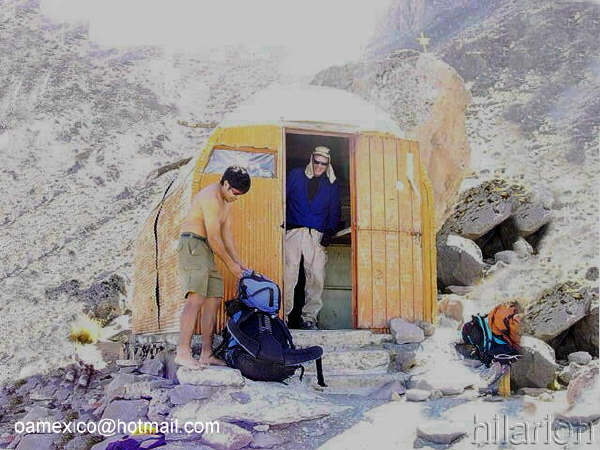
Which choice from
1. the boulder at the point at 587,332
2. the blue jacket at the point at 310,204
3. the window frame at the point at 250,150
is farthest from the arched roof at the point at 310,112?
the boulder at the point at 587,332

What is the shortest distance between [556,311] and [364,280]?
9.18 metres

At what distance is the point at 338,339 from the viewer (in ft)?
21.9

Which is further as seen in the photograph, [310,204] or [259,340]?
[310,204]

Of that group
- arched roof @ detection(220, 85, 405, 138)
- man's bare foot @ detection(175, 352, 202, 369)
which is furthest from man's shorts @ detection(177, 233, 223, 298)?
arched roof @ detection(220, 85, 405, 138)

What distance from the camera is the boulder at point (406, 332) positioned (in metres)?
6.86

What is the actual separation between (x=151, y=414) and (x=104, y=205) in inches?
763

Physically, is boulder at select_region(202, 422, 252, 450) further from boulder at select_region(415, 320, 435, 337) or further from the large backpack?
boulder at select_region(415, 320, 435, 337)

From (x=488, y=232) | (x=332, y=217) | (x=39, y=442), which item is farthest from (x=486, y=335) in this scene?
(x=488, y=232)

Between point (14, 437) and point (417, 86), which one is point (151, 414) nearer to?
point (14, 437)

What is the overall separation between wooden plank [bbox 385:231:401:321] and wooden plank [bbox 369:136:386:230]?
0.19 metres

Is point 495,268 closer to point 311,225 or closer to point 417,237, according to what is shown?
point 417,237

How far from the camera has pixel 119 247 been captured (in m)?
21.1

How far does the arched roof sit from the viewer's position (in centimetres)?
713

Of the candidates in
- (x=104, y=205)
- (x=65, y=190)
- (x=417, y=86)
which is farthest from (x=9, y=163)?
(x=417, y=86)
